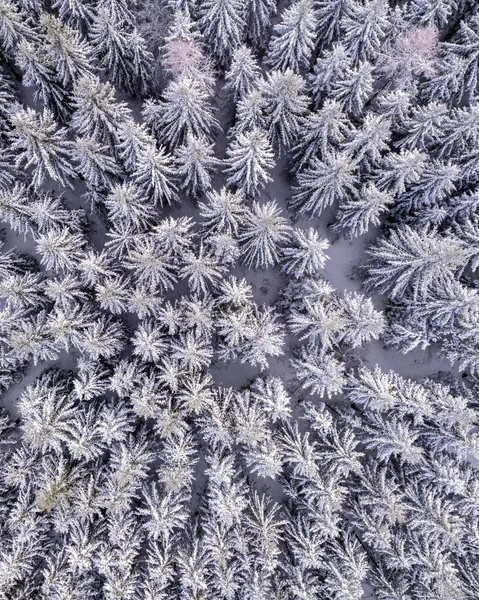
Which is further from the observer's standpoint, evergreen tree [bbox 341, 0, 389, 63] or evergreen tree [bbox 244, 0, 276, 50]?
evergreen tree [bbox 244, 0, 276, 50]

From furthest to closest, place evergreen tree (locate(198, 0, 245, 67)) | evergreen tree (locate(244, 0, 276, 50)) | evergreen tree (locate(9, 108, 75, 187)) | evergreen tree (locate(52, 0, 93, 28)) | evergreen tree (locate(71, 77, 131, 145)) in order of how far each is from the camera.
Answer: evergreen tree (locate(244, 0, 276, 50)) → evergreen tree (locate(52, 0, 93, 28)) → evergreen tree (locate(198, 0, 245, 67)) → evergreen tree (locate(71, 77, 131, 145)) → evergreen tree (locate(9, 108, 75, 187))

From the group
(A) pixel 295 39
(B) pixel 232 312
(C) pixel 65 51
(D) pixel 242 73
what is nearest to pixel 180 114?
(D) pixel 242 73

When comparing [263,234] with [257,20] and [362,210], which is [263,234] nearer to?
[362,210]

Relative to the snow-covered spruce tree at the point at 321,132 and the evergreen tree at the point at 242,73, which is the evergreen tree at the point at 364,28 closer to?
the snow-covered spruce tree at the point at 321,132

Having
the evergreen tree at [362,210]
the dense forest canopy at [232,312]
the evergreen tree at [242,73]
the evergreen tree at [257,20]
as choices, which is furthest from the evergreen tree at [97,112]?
the evergreen tree at [362,210]

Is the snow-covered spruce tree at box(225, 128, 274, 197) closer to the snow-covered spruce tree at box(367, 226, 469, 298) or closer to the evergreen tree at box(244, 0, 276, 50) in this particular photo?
the evergreen tree at box(244, 0, 276, 50)

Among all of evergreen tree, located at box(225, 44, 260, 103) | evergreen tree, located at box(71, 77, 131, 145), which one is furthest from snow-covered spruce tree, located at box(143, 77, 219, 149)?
evergreen tree, located at box(225, 44, 260, 103)

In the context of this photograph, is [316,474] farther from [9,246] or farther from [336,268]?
[9,246]
